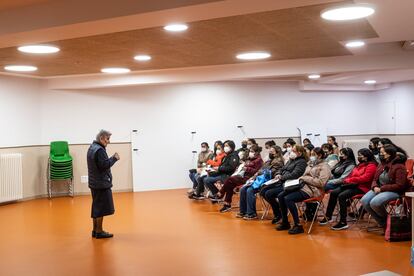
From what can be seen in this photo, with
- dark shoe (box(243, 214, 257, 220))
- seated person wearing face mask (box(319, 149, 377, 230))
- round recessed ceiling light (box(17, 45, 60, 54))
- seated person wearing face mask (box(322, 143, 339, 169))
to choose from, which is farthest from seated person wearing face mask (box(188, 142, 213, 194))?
round recessed ceiling light (box(17, 45, 60, 54))

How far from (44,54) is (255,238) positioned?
161 inches

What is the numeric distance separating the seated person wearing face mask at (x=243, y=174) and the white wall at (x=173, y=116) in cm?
320

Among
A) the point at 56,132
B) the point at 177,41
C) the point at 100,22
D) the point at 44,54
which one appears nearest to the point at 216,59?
the point at 177,41

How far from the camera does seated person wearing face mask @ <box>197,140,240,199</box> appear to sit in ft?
28.1

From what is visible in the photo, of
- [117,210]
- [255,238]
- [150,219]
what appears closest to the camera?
[255,238]

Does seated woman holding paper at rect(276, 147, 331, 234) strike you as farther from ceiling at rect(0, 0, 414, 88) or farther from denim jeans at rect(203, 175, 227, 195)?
denim jeans at rect(203, 175, 227, 195)

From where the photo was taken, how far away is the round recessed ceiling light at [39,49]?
6.24 metres

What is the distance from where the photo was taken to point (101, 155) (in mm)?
6074

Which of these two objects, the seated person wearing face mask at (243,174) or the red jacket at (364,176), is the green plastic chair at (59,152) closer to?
the seated person wearing face mask at (243,174)

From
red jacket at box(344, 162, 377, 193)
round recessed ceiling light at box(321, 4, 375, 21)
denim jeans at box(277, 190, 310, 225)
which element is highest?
round recessed ceiling light at box(321, 4, 375, 21)

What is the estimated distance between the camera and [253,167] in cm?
804

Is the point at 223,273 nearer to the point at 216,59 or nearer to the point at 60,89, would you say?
the point at 216,59

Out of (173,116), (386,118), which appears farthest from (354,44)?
(386,118)

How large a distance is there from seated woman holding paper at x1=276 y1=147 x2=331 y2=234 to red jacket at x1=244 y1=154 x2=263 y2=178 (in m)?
1.46
